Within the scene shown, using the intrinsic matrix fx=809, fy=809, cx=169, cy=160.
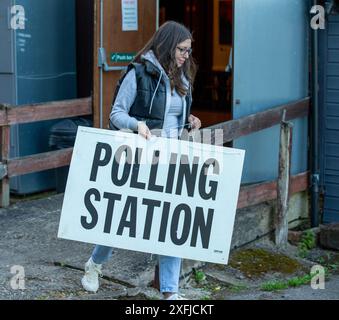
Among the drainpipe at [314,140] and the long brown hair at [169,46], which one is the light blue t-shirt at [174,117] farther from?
the drainpipe at [314,140]

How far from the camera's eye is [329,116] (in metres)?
7.97

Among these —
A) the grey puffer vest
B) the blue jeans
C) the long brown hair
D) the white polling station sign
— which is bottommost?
the blue jeans

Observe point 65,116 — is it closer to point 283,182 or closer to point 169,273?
point 283,182

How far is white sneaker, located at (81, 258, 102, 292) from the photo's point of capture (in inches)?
217

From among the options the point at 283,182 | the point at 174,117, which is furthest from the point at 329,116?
the point at 174,117

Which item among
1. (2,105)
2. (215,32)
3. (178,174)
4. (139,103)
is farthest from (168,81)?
(215,32)

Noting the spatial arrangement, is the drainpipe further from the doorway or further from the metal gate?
the doorway

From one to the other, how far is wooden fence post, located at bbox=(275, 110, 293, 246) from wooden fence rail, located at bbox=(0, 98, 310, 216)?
5.2 inches

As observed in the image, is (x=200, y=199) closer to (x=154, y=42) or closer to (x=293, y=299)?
(x=154, y=42)

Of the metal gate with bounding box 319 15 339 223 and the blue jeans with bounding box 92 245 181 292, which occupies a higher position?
the metal gate with bounding box 319 15 339 223

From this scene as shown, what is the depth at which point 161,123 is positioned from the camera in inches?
206

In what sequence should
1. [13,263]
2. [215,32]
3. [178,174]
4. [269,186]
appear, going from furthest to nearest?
[215,32] < [269,186] < [13,263] < [178,174]

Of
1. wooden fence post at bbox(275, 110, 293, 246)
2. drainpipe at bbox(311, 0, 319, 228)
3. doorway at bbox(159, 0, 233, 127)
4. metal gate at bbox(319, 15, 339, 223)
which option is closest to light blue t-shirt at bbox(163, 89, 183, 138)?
wooden fence post at bbox(275, 110, 293, 246)

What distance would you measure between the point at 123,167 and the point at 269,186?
2.80 m
